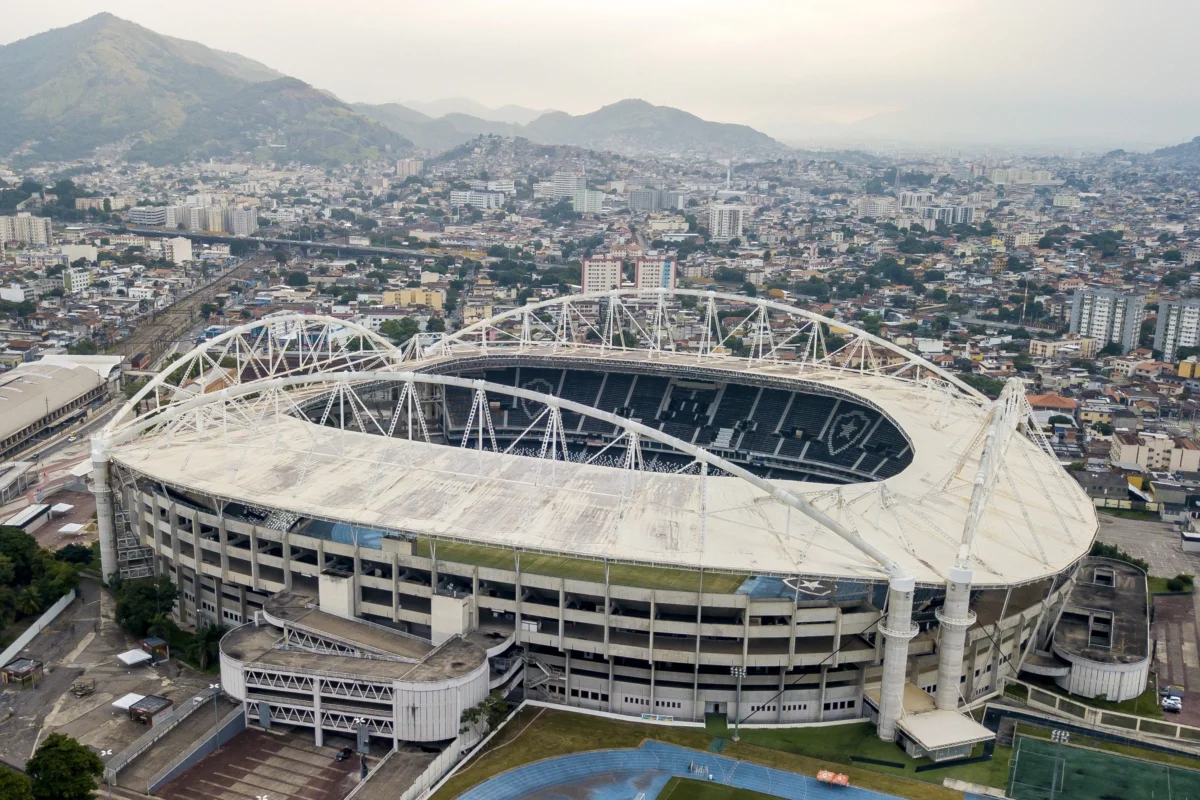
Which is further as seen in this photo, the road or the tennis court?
the road

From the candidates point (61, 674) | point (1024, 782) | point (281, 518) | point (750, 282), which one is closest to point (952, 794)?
point (1024, 782)

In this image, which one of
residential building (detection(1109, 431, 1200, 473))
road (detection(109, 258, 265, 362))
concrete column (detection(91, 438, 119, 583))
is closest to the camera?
concrete column (detection(91, 438, 119, 583))

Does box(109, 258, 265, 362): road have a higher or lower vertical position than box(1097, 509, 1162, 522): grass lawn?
higher

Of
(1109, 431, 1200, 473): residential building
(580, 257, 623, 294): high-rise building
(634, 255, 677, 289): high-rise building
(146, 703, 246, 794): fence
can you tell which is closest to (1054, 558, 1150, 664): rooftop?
(1109, 431, 1200, 473): residential building

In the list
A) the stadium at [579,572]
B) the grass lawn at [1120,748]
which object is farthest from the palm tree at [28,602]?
the grass lawn at [1120,748]

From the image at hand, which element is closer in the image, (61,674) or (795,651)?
(795,651)

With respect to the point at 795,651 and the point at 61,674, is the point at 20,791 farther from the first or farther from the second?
the point at 795,651

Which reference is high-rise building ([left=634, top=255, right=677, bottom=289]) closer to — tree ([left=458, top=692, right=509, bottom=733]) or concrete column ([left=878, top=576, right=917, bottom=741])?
concrete column ([left=878, top=576, right=917, bottom=741])
